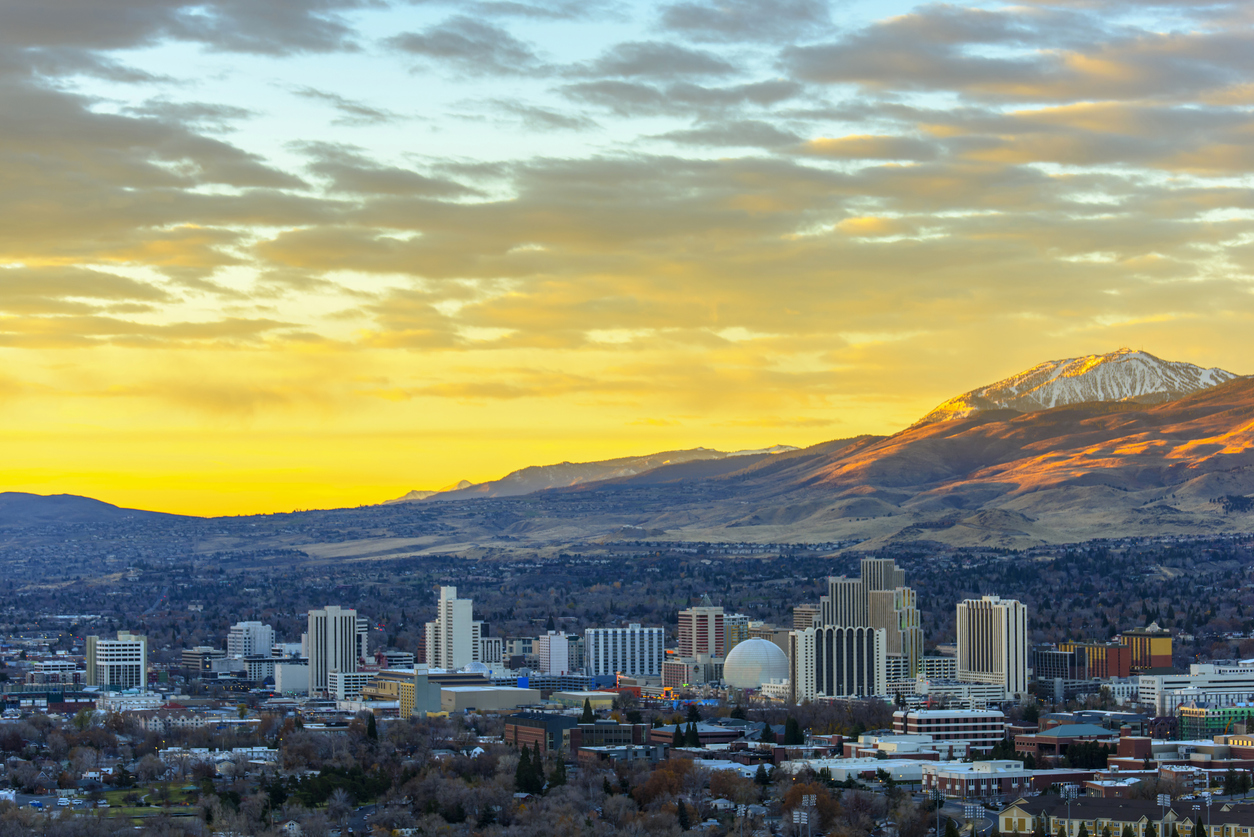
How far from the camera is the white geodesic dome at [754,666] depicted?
194625 millimetres

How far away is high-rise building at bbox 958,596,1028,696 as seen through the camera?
629 ft

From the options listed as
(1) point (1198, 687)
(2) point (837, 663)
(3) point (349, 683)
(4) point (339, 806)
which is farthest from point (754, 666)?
(4) point (339, 806)

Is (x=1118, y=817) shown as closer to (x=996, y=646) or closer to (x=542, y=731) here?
(x=542, y=731)

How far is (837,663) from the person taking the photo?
608 ft

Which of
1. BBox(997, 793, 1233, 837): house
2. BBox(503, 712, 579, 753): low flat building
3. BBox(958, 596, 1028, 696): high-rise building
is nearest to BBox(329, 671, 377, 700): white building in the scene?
BBox(958, 596, 1028, 696): high-rise building

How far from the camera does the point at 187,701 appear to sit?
17988 cm

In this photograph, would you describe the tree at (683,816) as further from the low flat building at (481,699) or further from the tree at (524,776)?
the low flat building at (481,699)

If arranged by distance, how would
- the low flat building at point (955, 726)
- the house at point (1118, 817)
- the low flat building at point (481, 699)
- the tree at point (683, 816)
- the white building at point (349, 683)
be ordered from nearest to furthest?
the house at point (1118, 817) < the tree at point (683, 816) < the low flat building at point (955, 726) < the low flat building at point (481, 699) < the white building at point (349, 683)

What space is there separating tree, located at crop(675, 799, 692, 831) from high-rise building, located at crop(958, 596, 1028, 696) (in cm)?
9333

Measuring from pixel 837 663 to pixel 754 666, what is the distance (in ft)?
40.6

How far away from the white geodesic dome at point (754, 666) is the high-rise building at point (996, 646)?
15104 mm

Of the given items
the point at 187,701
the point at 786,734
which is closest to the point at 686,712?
the point at 786,734

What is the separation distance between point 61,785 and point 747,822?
37554 mm

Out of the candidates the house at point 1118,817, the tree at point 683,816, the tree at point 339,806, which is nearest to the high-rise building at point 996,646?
the house at point 1118,817
